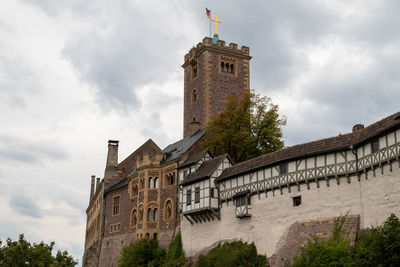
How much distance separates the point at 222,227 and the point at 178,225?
256 inches

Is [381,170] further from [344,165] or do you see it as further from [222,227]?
[222,227]

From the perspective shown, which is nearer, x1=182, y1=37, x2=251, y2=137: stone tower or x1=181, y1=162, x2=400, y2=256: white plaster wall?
x1=181, y1=162, x2=400, y2=256: white plaster wall

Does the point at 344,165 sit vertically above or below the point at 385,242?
above

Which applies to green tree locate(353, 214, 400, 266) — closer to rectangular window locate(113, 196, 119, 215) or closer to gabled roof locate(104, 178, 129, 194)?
gabled roof locate(104, 178, 129, 194)

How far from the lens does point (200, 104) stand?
184ft

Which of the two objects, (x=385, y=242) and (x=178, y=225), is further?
(x=178, y=225)

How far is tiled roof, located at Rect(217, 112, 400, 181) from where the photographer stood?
27700mm

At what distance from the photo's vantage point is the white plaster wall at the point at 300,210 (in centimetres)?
2719

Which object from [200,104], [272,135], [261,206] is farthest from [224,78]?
[261,206]

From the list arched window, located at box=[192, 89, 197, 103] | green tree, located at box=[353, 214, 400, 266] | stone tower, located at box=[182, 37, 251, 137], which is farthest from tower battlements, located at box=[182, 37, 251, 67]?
green tree, located at box=[353, 214, 400, 266]

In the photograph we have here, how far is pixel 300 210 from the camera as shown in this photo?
32.3 metres

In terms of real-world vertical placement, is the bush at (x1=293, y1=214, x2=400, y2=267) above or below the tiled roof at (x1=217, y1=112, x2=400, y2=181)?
below

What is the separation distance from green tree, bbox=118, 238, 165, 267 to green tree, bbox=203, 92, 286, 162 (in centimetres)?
1022

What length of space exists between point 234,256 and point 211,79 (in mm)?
26050
